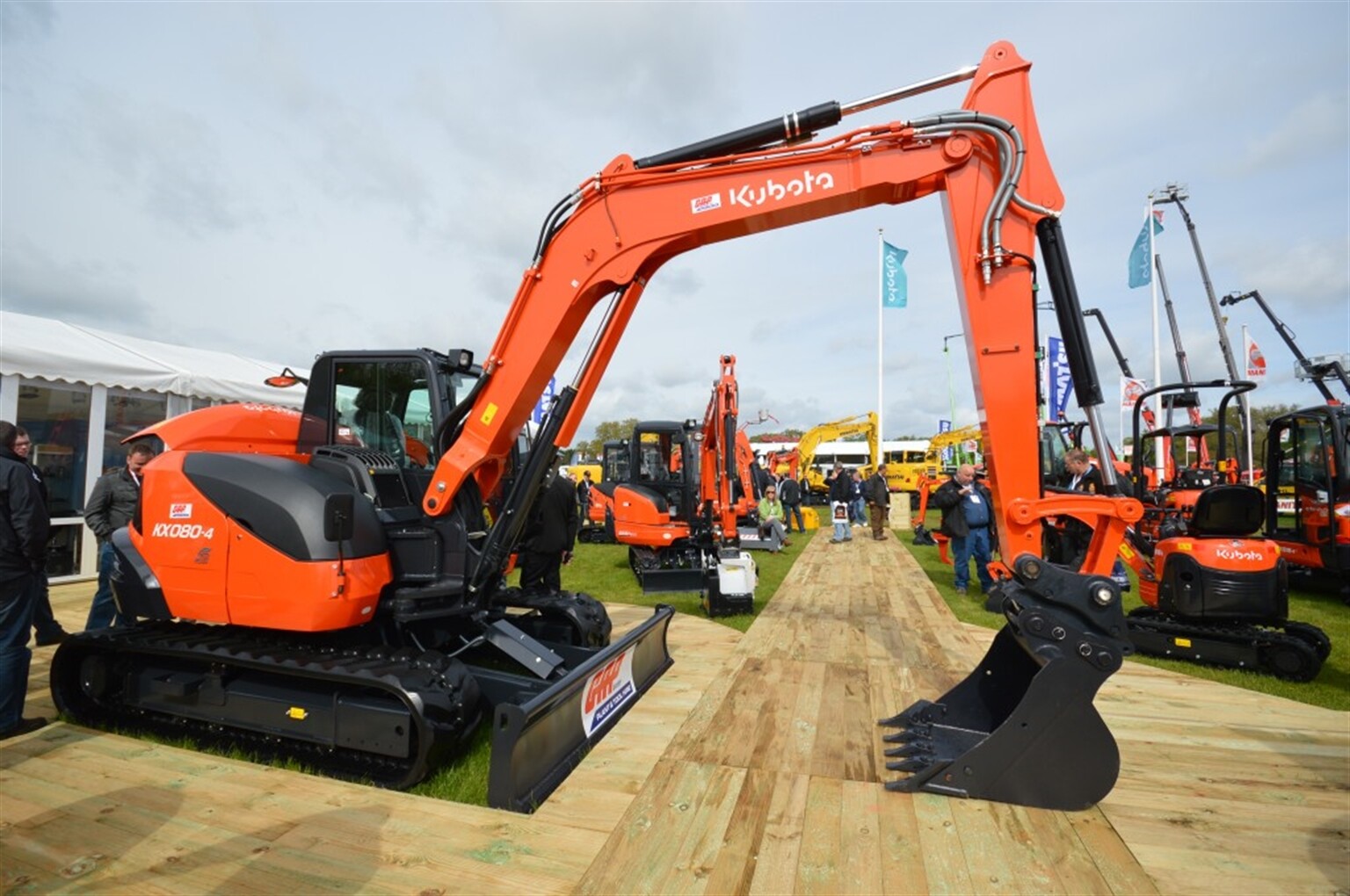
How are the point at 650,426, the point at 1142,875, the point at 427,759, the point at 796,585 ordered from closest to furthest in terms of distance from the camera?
the point at 1142,875, the point at 427,759, the point at 796,585, the point at 650,426

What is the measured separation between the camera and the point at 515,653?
4484 mm

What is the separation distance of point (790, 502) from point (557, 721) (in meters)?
16.2

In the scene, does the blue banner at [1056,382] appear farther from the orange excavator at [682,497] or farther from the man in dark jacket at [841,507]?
the orange excavator at [682,497]

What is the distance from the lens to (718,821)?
10.7 feet

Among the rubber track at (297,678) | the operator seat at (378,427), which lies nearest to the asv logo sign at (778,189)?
the operator seat at (378,427)

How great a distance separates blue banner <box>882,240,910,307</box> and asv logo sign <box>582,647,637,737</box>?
22.0 metres

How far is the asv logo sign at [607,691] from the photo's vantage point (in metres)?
4.10

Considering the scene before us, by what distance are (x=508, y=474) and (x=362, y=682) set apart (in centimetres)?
182

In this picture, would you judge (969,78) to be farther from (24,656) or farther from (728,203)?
(24,656)

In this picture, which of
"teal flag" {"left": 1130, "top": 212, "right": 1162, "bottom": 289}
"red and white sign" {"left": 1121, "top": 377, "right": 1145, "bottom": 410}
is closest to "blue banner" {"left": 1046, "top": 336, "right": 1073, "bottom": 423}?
"red and white sign" {"left": 1121, "top": 377, "right": 1145, "bottom": 410}

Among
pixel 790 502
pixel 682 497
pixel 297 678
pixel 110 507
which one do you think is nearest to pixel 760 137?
pixel 297 678

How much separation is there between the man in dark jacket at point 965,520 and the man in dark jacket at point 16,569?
954 cm

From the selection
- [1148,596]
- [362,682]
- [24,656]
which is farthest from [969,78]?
[24,656]

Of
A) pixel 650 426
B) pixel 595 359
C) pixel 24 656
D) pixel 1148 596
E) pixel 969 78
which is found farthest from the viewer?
pixel 650 426
